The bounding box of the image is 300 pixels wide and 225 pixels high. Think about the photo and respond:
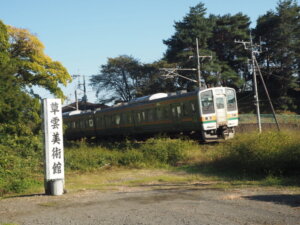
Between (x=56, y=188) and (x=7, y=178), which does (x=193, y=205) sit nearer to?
(x=56, y=188)

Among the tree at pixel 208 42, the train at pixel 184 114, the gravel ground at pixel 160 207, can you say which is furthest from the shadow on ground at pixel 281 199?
the tree at pixel 208 42

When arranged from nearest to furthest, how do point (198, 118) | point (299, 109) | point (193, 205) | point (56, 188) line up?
point (193, 205), point (56, 188), point (198, 118), point (299, 109)

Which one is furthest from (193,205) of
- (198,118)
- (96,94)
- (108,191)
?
(96,94)

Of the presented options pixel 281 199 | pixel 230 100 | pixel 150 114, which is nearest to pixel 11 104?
pixel 281 199

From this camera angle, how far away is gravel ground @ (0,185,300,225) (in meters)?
5.54

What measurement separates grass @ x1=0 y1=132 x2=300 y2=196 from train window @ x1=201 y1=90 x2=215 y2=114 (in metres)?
3.56

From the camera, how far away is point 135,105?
2231 cm

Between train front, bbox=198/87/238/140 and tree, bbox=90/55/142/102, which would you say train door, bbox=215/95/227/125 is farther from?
tree, bbox=90/55/142/102

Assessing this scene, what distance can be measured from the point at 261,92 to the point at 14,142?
118 feet

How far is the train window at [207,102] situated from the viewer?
17.8 meters

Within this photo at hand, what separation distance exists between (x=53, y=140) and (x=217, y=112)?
A: 36.0 feet

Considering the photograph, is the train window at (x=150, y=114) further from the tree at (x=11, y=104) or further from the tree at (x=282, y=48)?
the tree at (x=282, y=48)

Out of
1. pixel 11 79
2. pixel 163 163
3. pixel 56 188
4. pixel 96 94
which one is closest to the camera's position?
pixel 56 188

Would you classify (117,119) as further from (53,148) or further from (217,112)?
(53,148)
